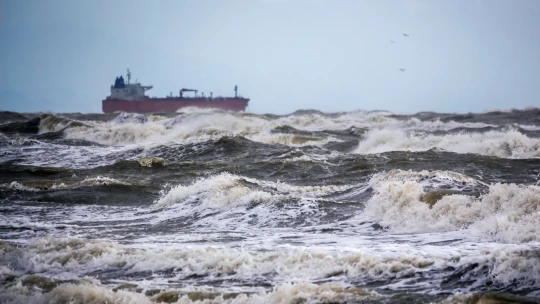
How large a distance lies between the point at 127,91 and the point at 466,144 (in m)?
70.5

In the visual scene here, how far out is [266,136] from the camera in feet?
125

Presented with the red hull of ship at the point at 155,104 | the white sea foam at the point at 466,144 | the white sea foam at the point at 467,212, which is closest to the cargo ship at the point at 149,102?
the red hull of ship at the point at 155,104

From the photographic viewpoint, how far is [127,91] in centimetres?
9388

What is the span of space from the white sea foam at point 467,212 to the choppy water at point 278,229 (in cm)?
3

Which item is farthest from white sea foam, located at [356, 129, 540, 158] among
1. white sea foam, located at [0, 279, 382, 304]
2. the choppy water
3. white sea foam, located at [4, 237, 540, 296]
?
white sea foam, located at [0, 279, 382, 304]

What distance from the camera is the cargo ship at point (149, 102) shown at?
9200 centimetres

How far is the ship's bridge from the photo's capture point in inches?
3684

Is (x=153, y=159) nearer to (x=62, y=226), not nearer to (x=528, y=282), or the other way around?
(x=62, y=226)

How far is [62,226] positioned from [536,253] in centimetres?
933

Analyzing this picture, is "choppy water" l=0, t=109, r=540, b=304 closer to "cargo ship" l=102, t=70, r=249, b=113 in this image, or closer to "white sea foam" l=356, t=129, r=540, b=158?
"white sea foam" l=356, t=129, r=540, b=158

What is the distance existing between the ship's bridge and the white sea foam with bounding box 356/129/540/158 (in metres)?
61.1

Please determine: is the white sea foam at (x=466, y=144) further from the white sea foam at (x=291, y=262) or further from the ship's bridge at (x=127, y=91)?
the ship's bridge at (x=127, y=91)

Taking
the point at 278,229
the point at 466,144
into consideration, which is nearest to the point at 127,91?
the point at 466,144

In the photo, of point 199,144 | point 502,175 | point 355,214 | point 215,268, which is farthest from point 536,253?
point 199,144
